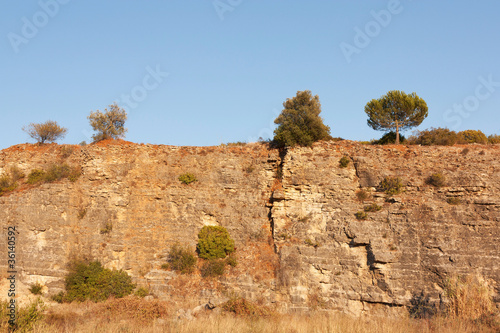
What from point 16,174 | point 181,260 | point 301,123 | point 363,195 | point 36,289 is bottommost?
point 36,289

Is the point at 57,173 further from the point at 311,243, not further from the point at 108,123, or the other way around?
the point at 311,243

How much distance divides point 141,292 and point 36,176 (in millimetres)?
10519

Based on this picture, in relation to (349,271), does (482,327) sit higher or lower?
lower

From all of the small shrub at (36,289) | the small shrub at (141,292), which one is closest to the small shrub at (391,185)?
the small shrub at (141,292)

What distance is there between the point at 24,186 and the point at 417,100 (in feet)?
84.8

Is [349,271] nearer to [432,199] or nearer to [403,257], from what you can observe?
[403,257]

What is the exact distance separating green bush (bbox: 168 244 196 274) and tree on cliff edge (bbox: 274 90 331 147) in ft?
28.6

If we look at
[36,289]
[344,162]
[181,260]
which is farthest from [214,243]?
[36,289]

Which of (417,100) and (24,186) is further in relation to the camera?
(417,100)

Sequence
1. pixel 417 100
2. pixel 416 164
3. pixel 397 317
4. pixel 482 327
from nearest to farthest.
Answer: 1. pixel 482 327
2. pixel 397 317
3. pixel 416 164
4. pixel 417 100

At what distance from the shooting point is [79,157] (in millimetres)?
26000

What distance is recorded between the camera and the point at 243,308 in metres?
18.0

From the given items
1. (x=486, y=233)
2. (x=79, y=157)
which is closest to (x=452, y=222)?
(x=486, y=233)

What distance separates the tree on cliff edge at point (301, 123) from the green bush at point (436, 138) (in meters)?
6.78
